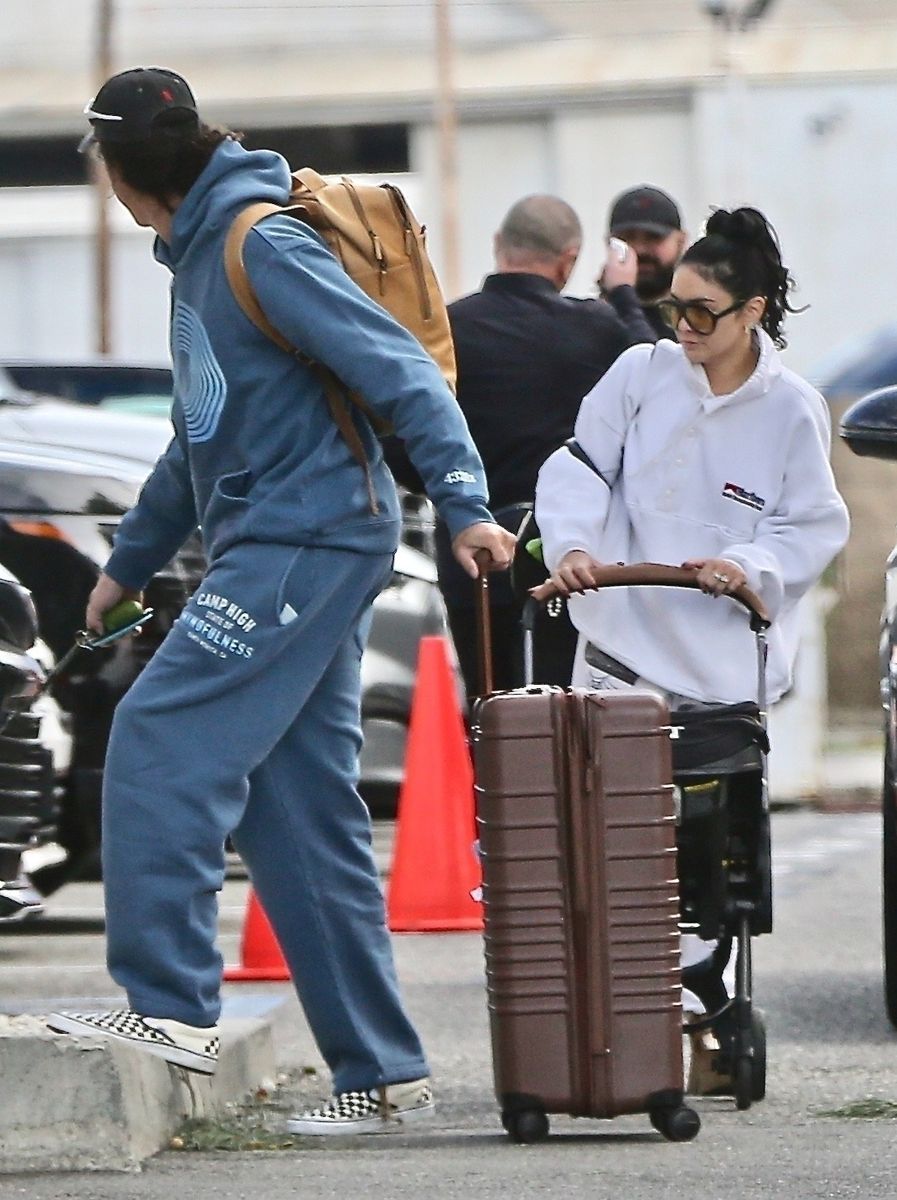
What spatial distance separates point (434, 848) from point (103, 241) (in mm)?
27061

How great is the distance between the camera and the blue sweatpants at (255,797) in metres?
4.78

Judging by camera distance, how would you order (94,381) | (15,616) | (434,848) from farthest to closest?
1. (94,381)
2. (434,848)
3. (15,616)

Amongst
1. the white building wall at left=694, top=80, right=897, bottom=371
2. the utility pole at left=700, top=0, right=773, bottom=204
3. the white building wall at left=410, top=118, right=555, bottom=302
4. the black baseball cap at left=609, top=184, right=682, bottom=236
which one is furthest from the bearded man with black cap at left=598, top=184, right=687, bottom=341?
the white building wall at left=410, top=118, right=555, bottom=302

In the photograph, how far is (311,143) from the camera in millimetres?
42000

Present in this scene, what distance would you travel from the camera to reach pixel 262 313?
4812 mm

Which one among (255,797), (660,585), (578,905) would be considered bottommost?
(578,905)

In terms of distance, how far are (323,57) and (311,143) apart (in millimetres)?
1364

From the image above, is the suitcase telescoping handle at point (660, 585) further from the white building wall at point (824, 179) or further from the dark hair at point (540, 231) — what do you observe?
the white building wall at point (824, 179)

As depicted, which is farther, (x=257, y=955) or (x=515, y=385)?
(x=257, y=955)

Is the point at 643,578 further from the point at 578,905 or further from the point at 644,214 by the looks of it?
the point at 644,214

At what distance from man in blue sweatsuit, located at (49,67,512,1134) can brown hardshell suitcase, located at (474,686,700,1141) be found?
315 mm

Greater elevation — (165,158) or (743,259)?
(165,158)

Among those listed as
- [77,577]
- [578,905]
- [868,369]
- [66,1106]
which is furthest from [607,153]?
[66,1106]

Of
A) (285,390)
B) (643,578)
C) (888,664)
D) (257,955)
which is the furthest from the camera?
(257,955)
